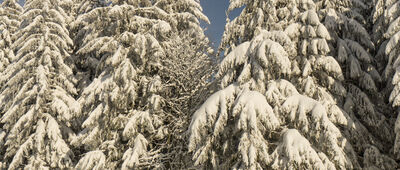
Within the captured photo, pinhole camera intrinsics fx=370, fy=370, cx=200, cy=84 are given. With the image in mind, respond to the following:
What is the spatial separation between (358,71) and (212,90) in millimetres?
5349

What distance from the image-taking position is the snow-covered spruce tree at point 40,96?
1644cm

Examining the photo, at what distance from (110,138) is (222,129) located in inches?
235

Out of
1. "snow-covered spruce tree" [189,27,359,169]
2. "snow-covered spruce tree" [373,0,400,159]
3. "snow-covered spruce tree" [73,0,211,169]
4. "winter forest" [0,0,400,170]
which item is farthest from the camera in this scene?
"snow-covered spruce tree" [73,0,211,169]

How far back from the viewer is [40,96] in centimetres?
1686

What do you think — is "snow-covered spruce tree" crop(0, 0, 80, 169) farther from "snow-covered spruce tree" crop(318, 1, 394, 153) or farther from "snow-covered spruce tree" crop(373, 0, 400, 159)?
"snow-covered spruce tree" crop(373, 0, 400, 159)

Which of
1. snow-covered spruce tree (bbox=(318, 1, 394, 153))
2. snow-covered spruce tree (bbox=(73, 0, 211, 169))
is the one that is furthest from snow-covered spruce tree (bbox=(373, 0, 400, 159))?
snow-covered spruce tree (bbox=(73, 0, 211, 169))

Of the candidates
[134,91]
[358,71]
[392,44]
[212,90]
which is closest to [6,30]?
[134,91]

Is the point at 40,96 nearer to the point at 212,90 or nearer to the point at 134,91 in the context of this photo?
the point at 134,91

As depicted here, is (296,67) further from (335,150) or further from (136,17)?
(136,17)

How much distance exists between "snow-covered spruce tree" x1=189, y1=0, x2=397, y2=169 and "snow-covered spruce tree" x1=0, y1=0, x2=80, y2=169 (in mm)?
7240

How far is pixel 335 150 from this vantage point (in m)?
10.3

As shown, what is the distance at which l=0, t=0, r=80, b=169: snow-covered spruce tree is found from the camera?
647 inches

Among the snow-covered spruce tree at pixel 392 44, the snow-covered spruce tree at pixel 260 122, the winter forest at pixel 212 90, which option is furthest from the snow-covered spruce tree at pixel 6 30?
the snow-covered spruce tree at pixel 392 44

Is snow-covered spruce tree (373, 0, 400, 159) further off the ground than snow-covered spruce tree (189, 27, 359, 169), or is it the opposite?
snow-covered spruce tree (373, 0, 400, 159)
